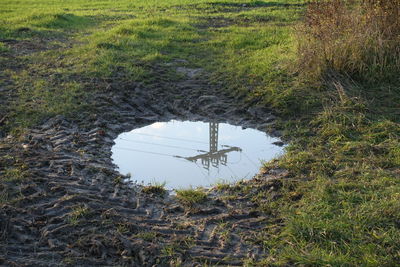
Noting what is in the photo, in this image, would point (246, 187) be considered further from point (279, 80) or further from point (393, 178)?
point (279, 80)

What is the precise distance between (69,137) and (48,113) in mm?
875

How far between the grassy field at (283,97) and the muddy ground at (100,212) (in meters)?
0.24

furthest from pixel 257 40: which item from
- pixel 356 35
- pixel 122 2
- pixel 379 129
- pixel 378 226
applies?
pixel 122 2

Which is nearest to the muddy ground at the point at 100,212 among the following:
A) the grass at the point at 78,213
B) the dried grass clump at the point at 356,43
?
the grass at the point at 78,213

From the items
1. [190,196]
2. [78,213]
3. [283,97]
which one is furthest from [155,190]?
[283,97]

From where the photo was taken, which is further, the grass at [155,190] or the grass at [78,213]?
the grass at [155,190]

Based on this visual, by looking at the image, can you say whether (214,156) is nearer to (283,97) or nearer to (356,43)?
(283,97)

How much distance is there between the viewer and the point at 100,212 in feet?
15.0

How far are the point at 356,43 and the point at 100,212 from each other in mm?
4867

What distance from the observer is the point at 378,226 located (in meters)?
4.11

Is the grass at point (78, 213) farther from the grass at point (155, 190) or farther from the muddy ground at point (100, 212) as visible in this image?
the grass at point (155, 190)

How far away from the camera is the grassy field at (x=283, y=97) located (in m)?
4.12

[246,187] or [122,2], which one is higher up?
[122,2]

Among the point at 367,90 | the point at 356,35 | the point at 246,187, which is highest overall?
the point at 356,35
